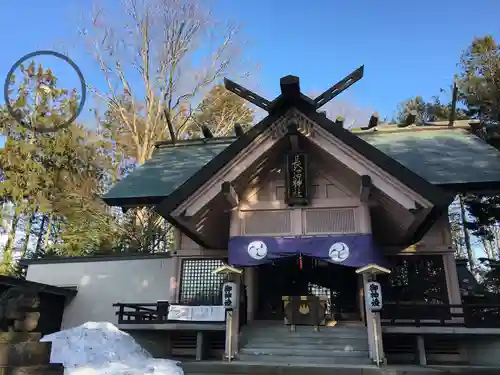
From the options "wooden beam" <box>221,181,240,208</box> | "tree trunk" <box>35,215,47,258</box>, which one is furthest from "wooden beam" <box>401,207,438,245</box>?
"tree trunk" <box>35,215,47,258</box>

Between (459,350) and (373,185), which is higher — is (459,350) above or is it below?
below

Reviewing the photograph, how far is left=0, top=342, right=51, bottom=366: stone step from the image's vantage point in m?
5.75

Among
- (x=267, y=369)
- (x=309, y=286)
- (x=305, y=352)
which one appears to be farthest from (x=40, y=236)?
(x=267, y=369)

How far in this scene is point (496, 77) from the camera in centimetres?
2008

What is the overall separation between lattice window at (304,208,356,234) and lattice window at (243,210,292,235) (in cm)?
48

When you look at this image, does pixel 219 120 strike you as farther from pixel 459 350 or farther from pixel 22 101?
pixel 459 350

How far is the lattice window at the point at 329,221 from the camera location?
950cm

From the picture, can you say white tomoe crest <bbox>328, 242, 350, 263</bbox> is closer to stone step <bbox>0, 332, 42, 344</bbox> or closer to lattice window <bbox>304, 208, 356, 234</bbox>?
lattice window <bbox>304, 208, 356, 234</bbox>

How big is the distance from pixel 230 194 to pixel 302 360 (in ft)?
12.6

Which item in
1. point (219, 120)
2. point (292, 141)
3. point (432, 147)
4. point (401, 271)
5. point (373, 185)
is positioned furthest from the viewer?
point (219, 120)

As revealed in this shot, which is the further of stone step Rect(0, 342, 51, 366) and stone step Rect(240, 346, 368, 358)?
stone step Rect(240, 346, 368, 358)

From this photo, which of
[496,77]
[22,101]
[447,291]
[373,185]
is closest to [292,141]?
[373,185]

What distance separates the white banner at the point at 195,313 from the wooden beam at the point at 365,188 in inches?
176

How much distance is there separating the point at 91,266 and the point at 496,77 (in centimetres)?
2031
